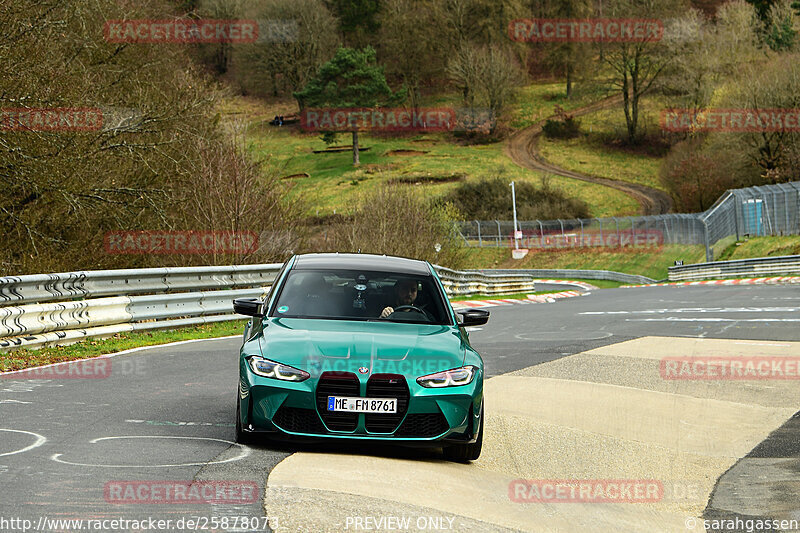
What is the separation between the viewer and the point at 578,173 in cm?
10800

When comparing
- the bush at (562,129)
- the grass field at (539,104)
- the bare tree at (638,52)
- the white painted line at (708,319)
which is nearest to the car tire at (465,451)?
the white painted line at (708,319)

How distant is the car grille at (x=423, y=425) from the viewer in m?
6.79

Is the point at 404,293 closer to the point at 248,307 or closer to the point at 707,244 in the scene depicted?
the point at 248,307

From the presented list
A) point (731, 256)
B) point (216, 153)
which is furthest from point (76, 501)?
point (731, 256)

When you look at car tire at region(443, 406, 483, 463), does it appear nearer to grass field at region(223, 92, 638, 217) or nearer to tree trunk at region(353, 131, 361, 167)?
grass field at region(223, 92, 638, 217)

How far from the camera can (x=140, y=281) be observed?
15.6 m

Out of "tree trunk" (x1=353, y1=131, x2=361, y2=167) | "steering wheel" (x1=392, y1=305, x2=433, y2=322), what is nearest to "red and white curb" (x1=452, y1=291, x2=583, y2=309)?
"steering wheel" (x1=392, y1=305, x2=433, y2=322)

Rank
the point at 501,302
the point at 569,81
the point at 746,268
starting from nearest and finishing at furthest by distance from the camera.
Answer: the point at 501,302
the point at 746,268
the point at 569,81

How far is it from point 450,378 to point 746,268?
3864cm

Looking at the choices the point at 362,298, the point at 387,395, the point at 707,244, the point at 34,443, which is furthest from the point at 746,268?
the point at 34,443

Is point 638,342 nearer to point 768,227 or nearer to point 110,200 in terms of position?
point 110,200

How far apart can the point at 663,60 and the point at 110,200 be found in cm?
9535

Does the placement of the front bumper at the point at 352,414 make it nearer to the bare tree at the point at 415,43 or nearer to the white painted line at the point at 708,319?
the white painted line at the point at 708,319

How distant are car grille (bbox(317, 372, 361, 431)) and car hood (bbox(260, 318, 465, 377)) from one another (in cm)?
6
